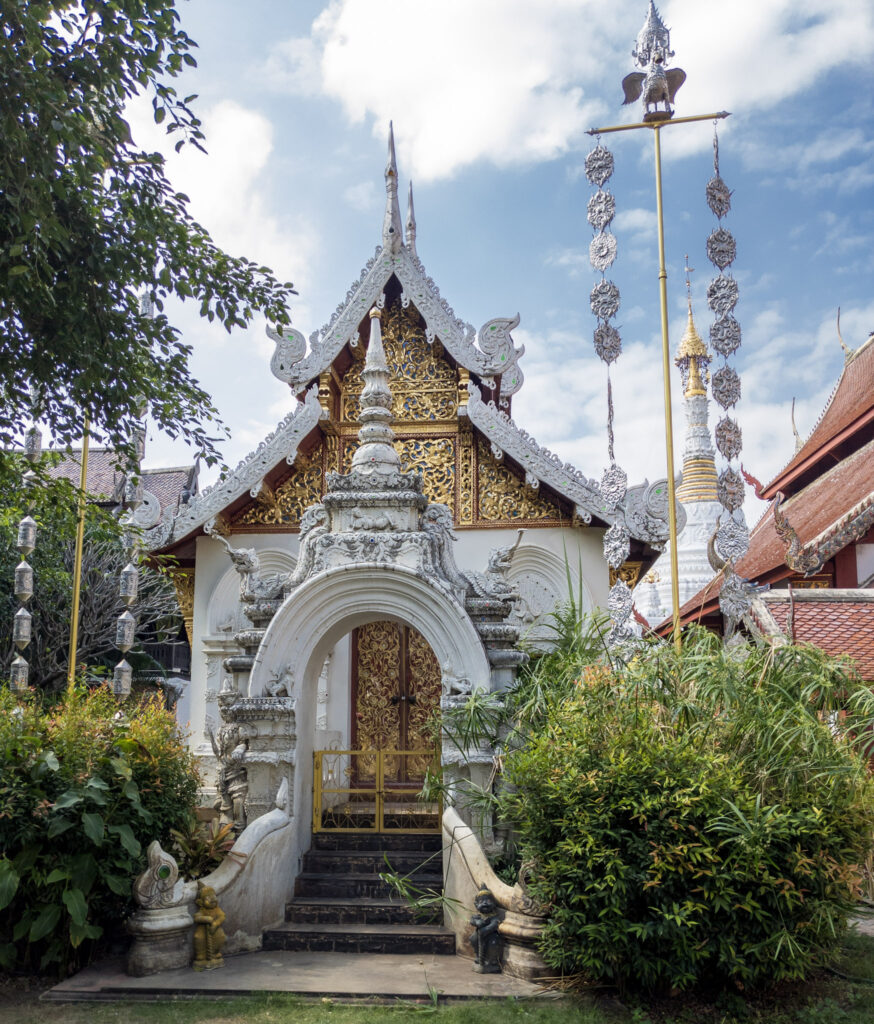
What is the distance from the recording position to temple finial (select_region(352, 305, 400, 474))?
7871 mm

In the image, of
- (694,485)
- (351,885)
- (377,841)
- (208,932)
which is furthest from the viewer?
(694,485)

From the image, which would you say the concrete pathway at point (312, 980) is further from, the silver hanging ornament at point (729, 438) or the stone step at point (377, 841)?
the silver hanging ornament at point (729, 438)

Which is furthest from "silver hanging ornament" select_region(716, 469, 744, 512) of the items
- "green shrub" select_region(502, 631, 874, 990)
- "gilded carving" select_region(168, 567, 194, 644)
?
"gilded carving" select_region(168, 567, 194, 644)

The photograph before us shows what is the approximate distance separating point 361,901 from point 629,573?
4546 mm

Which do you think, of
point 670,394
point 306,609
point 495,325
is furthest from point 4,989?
point 495,325

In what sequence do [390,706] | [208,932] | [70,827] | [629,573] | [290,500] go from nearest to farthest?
[70,827] → [208,932] → [390,706] → [629,573] → [290,500]

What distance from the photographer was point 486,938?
6.08m

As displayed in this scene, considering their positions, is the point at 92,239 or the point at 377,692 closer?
the point at 92,239

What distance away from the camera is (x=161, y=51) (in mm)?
5910

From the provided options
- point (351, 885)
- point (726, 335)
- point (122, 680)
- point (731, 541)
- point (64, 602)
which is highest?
point (726, 335)

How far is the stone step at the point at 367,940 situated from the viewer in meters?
6.55

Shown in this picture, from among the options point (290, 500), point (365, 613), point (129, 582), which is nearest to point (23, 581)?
point (129, 582)

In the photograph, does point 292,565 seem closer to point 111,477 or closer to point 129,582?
point 129,582

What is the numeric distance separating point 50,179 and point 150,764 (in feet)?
12.6
